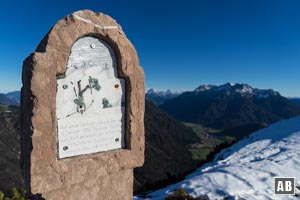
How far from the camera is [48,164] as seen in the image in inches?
238

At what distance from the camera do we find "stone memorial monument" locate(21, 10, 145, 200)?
19.4 feet

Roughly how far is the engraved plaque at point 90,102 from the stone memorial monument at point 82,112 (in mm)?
18

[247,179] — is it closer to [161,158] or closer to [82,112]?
[82,112]

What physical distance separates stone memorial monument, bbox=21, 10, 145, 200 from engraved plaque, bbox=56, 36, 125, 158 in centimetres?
2

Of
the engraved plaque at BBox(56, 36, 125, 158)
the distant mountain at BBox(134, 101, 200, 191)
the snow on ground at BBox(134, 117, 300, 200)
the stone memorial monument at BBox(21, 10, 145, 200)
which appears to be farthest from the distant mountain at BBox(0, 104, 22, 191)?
the engraved plaque at BBox(56, 36, 125, 158)

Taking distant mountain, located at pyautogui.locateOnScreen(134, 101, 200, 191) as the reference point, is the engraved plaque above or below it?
above

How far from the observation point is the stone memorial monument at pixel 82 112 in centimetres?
592

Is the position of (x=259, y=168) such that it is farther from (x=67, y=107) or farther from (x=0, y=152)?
(x=0, y=152)

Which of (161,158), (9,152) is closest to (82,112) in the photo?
(9,152)

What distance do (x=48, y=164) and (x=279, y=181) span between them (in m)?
7.21

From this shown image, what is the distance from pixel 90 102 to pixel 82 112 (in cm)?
25

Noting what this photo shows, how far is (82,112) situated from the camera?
638 cm

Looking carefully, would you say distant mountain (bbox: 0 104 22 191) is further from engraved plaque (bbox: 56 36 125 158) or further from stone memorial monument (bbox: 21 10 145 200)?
engraved plaque (bbox: 56 36 125 158)

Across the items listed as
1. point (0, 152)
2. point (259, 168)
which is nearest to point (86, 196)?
point (259, 168)
